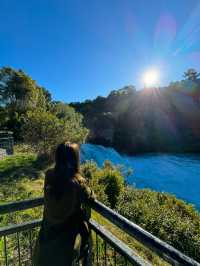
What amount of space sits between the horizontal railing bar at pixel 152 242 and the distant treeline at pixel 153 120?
3795 centimetres

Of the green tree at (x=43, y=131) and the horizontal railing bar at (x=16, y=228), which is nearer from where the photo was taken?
the horizontal railing bar at (x=16, y=228)

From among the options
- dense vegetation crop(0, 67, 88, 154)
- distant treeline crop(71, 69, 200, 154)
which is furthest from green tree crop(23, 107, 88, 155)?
distant treeline crop(71, 69, 200, 154)

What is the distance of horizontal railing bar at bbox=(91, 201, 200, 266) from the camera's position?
3.36 feet

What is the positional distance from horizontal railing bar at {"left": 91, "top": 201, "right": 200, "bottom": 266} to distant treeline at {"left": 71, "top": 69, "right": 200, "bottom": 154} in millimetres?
37952

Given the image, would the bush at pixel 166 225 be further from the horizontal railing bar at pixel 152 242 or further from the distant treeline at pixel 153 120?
the distant treeline at pixel 153 120

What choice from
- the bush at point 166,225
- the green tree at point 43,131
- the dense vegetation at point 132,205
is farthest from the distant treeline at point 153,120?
the bush at point 166,225

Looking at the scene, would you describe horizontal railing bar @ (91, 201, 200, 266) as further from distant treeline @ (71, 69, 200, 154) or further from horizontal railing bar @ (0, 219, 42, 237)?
distant treeline @ (71, 69, 200, 154)

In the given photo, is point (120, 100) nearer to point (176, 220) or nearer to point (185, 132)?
point (185, 132)

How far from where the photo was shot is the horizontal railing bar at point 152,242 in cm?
102

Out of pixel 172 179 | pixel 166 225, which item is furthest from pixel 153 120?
pixel 166 225

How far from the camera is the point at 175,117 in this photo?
158ft

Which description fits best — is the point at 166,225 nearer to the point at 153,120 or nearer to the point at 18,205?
the point at 18,205

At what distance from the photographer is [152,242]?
1188 millimetres

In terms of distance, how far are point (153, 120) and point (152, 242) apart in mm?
47712
